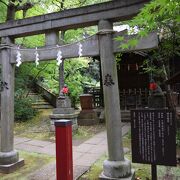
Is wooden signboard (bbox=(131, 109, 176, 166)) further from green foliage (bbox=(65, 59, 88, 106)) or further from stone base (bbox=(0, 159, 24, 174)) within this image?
green foliage (bbox=(65, 59, 88, 106))

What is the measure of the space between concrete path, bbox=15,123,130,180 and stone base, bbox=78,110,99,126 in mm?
1935

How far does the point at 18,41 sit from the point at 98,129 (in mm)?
6450

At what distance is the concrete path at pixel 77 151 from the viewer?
6.73 meters

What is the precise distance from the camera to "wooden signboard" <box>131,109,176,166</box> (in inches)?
195

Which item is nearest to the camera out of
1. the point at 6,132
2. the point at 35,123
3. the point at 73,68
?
the point at 6,132

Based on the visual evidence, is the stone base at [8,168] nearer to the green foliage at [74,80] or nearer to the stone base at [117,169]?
the stone base at [117,169]

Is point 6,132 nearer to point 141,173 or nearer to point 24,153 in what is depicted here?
point 24,153

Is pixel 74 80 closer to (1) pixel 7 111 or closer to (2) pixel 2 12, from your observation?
(2) pixel 2 12

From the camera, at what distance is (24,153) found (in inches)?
348

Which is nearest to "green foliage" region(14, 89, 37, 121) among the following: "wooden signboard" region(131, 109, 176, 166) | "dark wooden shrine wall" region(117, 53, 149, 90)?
"dark wooden shrine wall" region(117, 53, 149, 90)

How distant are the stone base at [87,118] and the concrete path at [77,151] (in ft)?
6.35

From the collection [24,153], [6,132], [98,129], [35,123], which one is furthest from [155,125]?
[35,123]

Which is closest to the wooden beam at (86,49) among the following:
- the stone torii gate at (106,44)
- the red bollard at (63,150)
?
the stone torii gate at (106,44)

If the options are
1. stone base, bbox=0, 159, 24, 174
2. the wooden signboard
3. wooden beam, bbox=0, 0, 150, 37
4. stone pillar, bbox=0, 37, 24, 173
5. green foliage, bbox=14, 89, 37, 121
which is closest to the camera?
the wooden signboard
